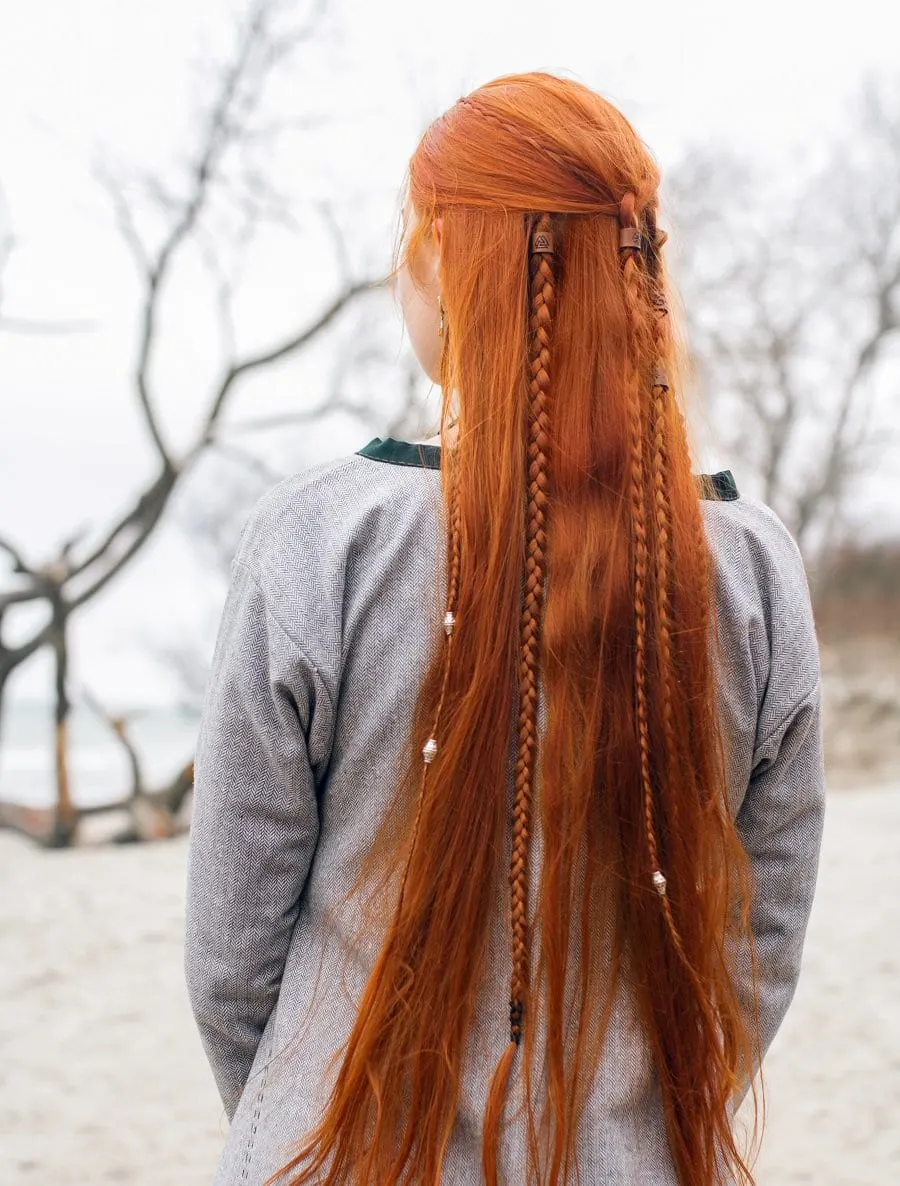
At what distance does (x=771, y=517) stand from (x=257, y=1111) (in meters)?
0.67

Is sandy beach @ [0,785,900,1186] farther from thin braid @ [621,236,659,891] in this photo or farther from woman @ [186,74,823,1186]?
thin braid @ [621,236,659,891]

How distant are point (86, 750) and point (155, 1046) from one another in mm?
16697

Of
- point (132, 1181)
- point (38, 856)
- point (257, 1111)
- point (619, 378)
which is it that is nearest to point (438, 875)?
point (257, 1111)

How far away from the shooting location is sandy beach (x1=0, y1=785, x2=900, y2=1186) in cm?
279

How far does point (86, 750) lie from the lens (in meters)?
19.2

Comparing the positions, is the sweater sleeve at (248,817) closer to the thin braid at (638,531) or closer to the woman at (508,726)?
the woman at (508,726)

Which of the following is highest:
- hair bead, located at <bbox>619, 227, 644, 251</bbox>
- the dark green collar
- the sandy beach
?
hair bead, located at <bbox>619, 227, 644, 251</bbox>

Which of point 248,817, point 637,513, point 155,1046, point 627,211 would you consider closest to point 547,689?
point 637,513

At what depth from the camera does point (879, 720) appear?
12.0m

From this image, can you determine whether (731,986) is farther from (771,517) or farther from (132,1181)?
(132,1181)

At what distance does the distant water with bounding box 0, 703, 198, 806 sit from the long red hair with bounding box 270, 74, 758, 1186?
14721 mm

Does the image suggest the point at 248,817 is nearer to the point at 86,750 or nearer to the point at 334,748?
the point at 334,748

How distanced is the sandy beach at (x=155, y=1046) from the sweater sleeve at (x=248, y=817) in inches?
80.7

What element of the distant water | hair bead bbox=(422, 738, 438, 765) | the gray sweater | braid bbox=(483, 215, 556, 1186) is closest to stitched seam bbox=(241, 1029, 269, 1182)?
the gray sweater
